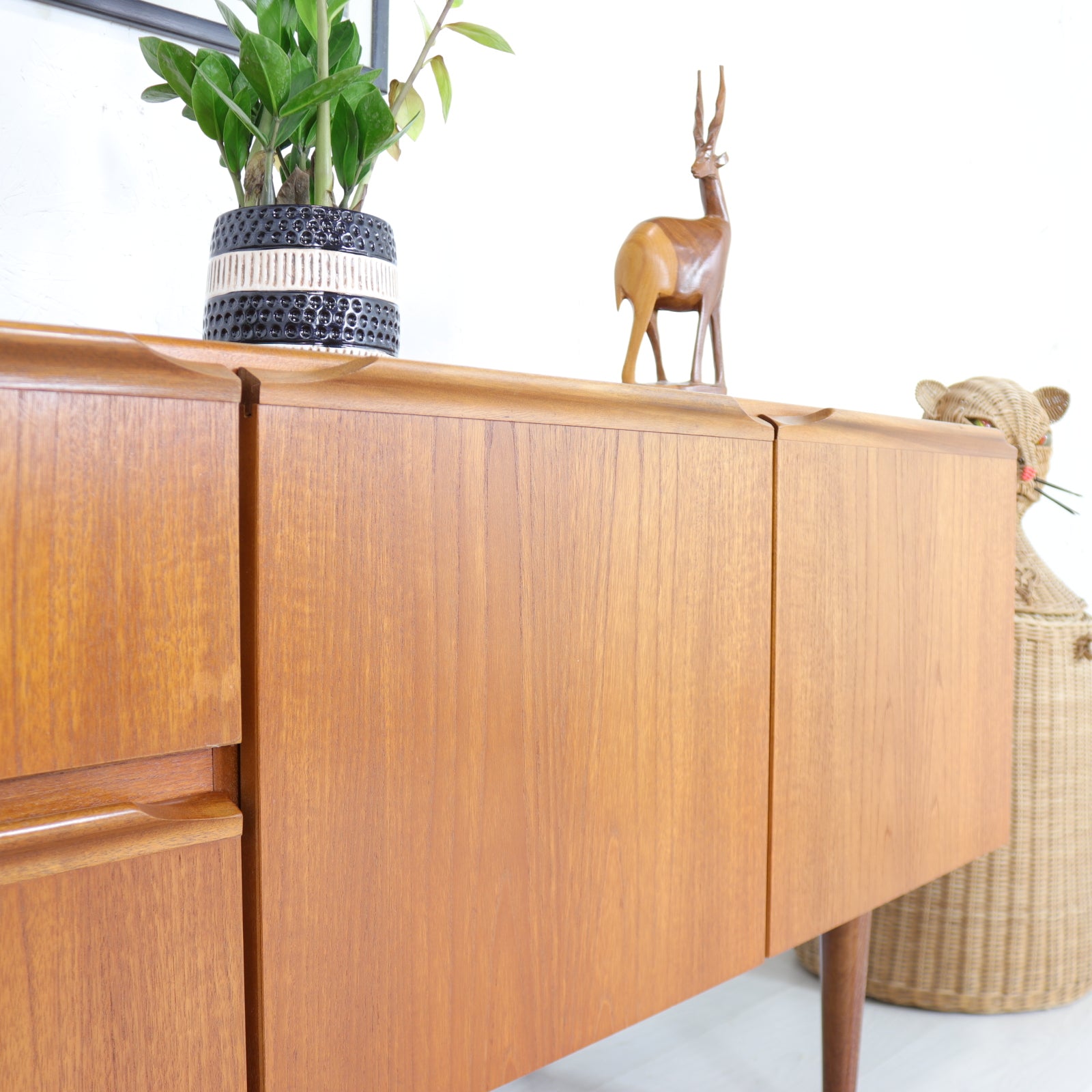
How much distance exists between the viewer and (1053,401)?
154 centimetres

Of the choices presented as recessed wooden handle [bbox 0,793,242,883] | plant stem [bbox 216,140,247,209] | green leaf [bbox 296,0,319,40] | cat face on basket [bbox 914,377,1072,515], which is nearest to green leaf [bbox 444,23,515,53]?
green leaf [bbox 296,0,319,40]

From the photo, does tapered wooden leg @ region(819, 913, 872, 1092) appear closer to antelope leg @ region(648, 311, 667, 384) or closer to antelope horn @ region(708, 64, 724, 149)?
antelope leg @ region(648, 311, 667, 384)

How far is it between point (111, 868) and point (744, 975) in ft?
4.28

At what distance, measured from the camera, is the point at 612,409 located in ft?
2.36

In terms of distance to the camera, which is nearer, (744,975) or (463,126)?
(463,126)

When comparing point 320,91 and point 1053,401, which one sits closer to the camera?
point 320,91

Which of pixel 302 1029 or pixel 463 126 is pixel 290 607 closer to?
pixel 302 1029

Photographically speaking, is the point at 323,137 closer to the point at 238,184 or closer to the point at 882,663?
the point at 238,184

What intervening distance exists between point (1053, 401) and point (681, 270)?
795mm

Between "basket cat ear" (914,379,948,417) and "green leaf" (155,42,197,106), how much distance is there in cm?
106

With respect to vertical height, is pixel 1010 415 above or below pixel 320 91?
below

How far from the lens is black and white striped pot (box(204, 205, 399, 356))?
0.73 meters

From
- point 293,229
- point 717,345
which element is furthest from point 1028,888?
point 293,229

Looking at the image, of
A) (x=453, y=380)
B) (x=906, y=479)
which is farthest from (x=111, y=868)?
(x=906, y=479)
